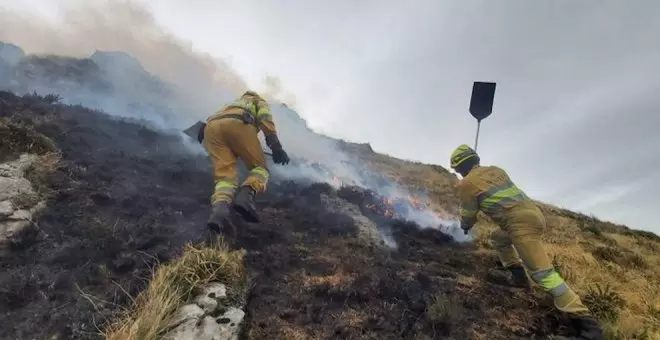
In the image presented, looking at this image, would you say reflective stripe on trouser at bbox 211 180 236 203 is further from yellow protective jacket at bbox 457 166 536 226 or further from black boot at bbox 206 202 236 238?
yellow protective jacket at bbox 457 166 536 226

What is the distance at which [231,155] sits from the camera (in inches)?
274

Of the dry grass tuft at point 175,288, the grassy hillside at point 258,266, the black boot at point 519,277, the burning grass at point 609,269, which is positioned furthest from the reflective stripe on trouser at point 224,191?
the burning grass at point 609,269

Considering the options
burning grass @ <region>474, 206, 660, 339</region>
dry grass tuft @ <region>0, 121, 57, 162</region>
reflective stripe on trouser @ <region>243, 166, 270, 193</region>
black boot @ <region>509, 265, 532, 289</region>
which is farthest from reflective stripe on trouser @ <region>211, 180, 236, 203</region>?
burning grass @ <region>474, 206, 660, 339</region>

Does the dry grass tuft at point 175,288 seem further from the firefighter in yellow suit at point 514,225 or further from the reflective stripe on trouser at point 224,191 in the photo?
the firefighter in yellow suit at point 514,225

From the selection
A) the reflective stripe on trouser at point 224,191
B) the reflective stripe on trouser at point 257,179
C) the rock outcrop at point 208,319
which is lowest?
the rock outcrop at point 208,319

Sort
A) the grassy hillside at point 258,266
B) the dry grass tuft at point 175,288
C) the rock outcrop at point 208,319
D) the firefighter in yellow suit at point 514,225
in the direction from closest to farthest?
1. the dry grass tuft at point 175,288
2. the rock outcrop at point 208,319
3. the grassy hillside at point 258,266
4. the firefighter in yellow suit at point 514,225

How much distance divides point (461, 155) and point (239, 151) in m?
3.26

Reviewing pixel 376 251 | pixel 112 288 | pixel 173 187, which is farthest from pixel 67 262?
pixel 376 251

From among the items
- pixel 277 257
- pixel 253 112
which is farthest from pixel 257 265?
pixel 253 112

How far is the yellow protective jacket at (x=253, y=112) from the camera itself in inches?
280

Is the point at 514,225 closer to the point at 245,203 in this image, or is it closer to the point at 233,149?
the point at 245,203

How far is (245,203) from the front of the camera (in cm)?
638

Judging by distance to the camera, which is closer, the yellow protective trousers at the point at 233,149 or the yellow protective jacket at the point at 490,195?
the yellow protective jacket at the point at 490,195

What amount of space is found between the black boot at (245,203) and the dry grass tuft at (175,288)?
0.86 metres
